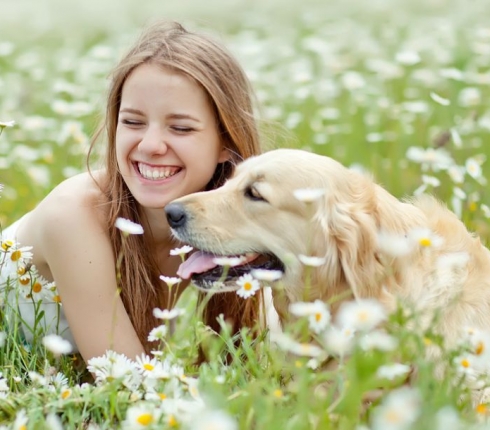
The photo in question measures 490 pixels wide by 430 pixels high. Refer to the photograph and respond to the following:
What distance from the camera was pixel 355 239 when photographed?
317cm

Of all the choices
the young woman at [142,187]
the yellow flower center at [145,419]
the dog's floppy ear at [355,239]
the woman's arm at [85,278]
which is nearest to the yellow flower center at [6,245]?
the young woman at [142,187]

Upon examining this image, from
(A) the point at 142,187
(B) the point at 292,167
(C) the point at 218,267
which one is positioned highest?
(B) the point at 292,167

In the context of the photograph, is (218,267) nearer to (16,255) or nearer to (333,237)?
(333,237)

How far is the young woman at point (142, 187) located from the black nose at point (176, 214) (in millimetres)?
337

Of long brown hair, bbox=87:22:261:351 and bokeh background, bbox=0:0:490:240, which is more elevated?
long brown hair, bbox=87:22:261:351

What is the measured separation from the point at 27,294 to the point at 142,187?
0.61 m

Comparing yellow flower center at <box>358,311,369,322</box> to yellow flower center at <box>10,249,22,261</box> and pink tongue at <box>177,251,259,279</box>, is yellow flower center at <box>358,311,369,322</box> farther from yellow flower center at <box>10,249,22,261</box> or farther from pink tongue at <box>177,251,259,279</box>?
yellow flower center at <box>10,249,22,261</box>

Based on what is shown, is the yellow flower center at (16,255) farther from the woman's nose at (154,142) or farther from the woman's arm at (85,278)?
the woman's nose at (154,142)

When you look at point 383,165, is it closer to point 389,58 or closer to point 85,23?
point 389,58

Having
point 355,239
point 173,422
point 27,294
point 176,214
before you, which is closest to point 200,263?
point 176,214

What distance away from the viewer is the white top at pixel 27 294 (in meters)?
3.33

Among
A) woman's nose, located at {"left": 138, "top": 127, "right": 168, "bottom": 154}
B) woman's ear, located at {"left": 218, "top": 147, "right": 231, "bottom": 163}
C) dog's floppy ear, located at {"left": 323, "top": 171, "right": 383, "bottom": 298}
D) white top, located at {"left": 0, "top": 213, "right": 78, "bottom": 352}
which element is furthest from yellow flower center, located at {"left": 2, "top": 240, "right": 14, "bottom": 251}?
dog's floppy ear, located at {"left": 323, "top": 171, "right": 383, "bottom": 298}

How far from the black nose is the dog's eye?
9.4 inches

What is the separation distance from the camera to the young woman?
3.66 m
